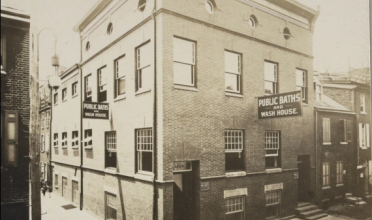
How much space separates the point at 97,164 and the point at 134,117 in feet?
5.13

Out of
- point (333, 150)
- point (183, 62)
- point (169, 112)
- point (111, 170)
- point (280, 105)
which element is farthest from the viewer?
point (333, 150)

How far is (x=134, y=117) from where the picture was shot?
7668 millimetres

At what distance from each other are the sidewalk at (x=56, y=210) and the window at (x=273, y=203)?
204 inches

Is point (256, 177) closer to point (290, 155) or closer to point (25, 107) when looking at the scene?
point (290, 155)

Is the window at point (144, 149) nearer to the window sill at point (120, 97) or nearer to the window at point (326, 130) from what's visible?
the window sill at point (120, 97)

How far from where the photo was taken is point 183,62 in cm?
750

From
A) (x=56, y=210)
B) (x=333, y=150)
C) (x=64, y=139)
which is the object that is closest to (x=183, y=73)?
(x=64, y=139)

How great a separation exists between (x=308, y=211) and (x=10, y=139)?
8697 mm

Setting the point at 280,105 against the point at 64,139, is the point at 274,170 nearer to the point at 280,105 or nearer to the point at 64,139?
the point at 280,105

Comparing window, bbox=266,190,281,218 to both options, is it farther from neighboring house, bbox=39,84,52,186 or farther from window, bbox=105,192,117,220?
neighboring house, bbox=39,84,52,186

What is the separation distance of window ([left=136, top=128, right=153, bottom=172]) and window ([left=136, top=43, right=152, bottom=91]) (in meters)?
1.12

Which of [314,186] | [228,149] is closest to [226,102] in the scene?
[228,149]

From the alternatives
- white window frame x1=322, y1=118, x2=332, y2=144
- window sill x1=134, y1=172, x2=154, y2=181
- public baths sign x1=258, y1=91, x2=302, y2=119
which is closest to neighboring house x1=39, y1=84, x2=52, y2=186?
window sill x1=134, y1=172, x2=154, y2=181

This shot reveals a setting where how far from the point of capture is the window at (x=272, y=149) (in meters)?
9.33
